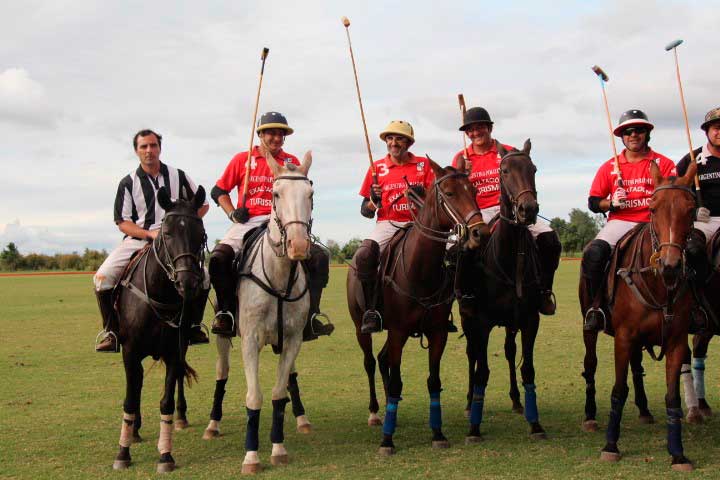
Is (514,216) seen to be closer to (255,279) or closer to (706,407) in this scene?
(255,279)

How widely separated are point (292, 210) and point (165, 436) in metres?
2.44

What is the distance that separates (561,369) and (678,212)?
5914 mm

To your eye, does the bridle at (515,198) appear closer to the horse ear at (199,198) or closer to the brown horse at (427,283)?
the brown horse at (427,283)

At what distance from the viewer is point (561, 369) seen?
11.4m

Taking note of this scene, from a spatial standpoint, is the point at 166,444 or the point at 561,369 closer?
the point at 166,444

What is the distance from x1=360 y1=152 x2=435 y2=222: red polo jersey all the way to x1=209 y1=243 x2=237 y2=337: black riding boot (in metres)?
1.97

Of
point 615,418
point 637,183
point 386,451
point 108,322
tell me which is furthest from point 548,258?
point 108,322

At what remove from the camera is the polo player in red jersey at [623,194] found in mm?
7102

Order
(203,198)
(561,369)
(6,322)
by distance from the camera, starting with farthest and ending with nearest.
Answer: (6,322) < (561,369) < (203,198)

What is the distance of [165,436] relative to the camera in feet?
21.8

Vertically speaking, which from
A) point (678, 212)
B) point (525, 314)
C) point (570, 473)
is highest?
point (678, 212)

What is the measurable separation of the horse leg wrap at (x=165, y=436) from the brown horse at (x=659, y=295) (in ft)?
12.6

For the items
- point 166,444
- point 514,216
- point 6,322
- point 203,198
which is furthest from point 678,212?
point 6,322

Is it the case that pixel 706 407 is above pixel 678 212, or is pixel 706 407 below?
below
